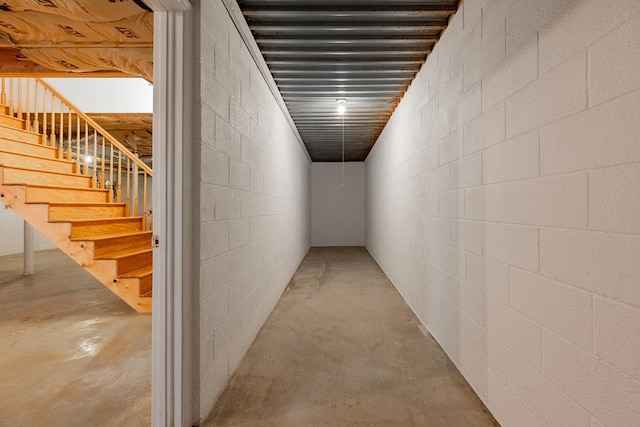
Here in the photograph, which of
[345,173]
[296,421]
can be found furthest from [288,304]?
[345,173]

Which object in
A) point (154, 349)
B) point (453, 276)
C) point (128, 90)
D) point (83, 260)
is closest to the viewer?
point (154, 349)

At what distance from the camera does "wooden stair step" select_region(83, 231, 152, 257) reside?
2938mm

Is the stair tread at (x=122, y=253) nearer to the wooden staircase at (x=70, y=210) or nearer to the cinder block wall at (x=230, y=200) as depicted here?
the wooden staircase at (x=70, y=210)

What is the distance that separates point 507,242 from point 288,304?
2.40 meters

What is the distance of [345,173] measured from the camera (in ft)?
26.5

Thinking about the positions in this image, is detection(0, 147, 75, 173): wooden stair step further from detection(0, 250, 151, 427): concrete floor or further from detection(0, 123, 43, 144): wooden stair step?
detection(0, 250, 151, 427): concrete floor

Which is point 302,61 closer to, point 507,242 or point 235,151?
point 235,151

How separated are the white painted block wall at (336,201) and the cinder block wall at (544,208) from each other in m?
5.95

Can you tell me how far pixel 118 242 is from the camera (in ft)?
10.7

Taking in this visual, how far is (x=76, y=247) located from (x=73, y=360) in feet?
4.10

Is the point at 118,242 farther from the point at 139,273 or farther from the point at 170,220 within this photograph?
the point at 170,220

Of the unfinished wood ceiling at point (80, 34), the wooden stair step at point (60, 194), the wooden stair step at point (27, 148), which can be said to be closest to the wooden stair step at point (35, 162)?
the wooden stair step at point (27, 148)

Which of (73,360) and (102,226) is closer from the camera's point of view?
(73,360)

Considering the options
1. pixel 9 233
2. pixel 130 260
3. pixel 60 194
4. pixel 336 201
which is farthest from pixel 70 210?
pixel 9 233
